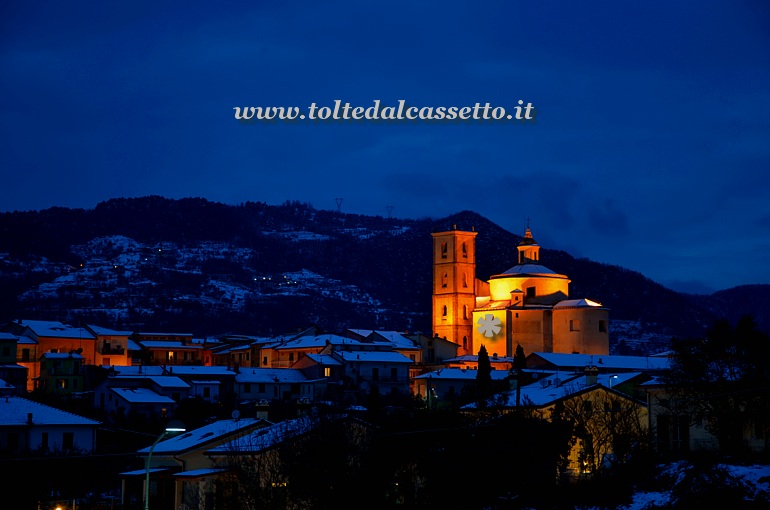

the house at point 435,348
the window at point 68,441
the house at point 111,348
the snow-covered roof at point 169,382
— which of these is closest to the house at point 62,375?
the snow-covered roof at point 169,382

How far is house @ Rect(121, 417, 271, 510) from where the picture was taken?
4303 centimetres

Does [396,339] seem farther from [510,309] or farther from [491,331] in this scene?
[510,309]

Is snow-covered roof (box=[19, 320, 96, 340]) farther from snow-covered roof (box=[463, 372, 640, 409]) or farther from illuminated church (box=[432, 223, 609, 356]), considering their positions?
snow-covered roof (box=[463, 372, 640, 409])

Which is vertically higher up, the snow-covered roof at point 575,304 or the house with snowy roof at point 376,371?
the snow-covered roof at point 575,304

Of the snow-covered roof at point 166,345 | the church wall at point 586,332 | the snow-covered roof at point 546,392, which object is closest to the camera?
the snow-covered roof at point 546,392

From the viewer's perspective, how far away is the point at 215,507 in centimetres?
4138

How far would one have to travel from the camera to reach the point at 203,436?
47.0 m

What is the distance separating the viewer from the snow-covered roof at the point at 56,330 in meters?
102

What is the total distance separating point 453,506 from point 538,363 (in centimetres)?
5799

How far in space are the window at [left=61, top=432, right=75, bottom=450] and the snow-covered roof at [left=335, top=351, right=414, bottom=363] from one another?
40515 mm

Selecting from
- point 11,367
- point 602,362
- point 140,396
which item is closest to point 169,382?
point 140,396

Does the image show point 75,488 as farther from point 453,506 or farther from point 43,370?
point 43,370

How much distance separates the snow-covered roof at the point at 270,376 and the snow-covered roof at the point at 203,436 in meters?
45.0

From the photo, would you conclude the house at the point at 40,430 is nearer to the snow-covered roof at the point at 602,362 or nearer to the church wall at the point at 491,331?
the snow-covered roof at the point at 602,362
